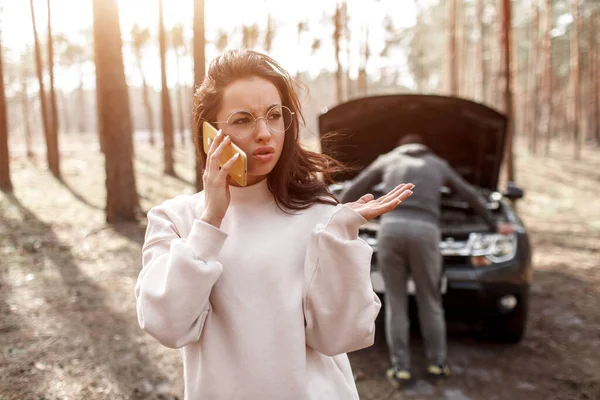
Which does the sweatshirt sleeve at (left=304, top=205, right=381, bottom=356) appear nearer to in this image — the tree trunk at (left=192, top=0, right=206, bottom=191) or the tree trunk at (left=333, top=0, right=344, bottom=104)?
the tree trunk at (left=192, top=0, right=206, bottom=191)

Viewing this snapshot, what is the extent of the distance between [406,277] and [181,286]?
3.36 metres

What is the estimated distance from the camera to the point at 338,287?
152 centimetres

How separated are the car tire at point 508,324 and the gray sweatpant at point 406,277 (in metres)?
0.72

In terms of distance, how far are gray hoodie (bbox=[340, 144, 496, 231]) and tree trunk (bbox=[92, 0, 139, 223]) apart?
21.1ft

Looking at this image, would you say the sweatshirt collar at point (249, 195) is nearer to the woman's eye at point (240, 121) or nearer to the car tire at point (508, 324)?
→ the woman's eye at point (240, 121)

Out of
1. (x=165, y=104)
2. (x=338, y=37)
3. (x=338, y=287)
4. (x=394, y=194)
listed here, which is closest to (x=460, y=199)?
(x=394, y=194)

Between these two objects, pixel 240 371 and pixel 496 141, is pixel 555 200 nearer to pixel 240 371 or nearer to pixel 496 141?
pixel 496 141

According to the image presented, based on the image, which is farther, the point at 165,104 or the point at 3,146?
the point at 165,104

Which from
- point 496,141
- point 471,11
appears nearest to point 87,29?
point 471,11

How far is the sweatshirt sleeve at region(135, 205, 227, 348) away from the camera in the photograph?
1439mm

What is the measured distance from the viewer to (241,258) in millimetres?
1579

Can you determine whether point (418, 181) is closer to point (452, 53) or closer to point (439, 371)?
point (439, 371)

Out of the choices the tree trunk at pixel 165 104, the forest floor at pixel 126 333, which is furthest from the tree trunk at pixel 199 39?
the tree trunk at pixel 165 104

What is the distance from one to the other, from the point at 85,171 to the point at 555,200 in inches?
672
